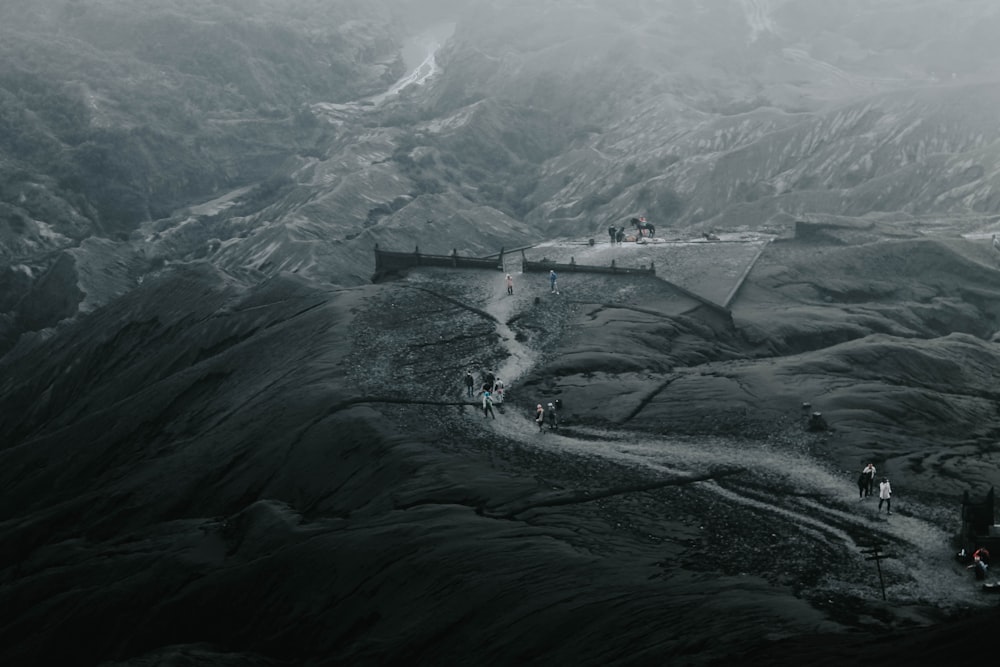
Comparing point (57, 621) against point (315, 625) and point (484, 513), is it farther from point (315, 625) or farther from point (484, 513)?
point (484, 513)

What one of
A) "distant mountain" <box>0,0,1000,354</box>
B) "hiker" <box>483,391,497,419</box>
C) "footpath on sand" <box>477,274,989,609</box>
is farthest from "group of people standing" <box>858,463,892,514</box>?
"distant mountain" <box>0,0,1000,354</box>

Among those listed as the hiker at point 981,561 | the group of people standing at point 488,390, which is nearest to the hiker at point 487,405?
the group of people standing at point 488,390

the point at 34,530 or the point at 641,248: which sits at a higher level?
the point at 641,248

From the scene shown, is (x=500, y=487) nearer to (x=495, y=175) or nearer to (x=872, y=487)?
(x=872, y=487)

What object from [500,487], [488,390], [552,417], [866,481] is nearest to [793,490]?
[866,481]

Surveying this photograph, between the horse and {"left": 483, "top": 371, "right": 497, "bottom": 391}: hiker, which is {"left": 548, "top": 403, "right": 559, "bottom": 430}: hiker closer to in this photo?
{"left": 483, "top": 371, "right": 497, "bottom": 391}: hiker

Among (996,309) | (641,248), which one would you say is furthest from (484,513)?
(996,309)

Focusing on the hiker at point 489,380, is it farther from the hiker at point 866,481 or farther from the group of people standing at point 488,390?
the hiker at point 866,481
